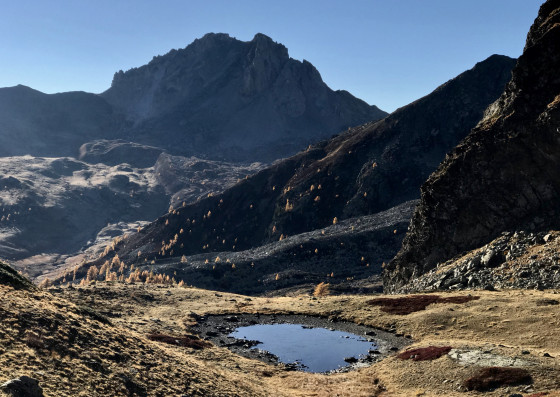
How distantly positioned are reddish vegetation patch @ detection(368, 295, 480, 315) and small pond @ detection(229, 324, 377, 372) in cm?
1069

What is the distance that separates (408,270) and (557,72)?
54604mm

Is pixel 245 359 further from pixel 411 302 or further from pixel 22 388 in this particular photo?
pixel 22 388

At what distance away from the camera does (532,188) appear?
8881 cm

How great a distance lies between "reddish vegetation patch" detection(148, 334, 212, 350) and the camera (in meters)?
56.1

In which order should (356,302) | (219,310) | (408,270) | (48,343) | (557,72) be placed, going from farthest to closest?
(408,270)
(557,72)
(219,310)
(356,302)
(48,343)

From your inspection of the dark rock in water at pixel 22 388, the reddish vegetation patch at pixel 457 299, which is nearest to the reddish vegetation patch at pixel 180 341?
the dark rock in water at pixel 22 388

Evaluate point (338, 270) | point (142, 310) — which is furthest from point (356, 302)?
point (338, 270)

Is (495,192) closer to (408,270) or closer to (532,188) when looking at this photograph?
(532,188)

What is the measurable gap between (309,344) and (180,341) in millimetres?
18301

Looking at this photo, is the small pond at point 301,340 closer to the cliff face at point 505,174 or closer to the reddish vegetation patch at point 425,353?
the reddish vegetation patch at point 425,353

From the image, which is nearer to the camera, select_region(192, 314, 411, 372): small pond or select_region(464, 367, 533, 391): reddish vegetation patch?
select_region(464, 367, 533, 391): reddish vegetation patch

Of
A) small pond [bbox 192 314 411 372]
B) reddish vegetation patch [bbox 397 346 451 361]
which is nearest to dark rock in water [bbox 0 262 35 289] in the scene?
small pond [bbox 192 314 411 372]

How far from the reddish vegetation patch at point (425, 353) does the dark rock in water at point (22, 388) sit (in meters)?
37.0

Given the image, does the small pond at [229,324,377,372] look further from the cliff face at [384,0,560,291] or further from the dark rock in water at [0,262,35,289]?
the cliff face at [384,0,560,291]
